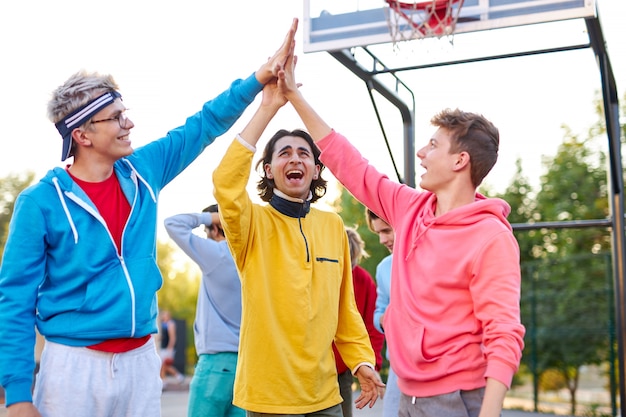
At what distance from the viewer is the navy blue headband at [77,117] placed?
314 cm

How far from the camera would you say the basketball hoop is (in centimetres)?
506

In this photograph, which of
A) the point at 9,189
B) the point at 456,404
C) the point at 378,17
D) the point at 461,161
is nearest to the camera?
the point at 456,404

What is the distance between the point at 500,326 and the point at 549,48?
158 inches

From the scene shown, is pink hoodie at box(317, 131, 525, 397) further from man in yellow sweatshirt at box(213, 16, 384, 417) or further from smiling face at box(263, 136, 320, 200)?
smiling face at box(263, 136, 320, 200)

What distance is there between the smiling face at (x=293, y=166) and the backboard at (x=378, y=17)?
5.42 feet

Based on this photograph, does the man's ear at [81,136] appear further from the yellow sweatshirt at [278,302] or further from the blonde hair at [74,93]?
the yellow sweatshirt at [278,302]

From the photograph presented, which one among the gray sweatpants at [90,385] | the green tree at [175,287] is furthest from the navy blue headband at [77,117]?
the green tree at [175,287]

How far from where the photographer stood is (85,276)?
2973 mm

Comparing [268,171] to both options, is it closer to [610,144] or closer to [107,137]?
[107,137]

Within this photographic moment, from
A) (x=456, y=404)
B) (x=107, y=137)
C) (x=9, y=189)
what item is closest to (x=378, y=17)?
(x=107, y=137)

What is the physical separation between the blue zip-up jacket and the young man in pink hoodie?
971 mm

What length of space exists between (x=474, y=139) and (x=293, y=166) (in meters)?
1.07

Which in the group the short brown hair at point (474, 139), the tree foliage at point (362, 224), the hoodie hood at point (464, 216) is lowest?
the hoodie hood at point (464, 216)

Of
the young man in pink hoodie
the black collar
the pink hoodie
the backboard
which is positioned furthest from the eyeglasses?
the backboard
